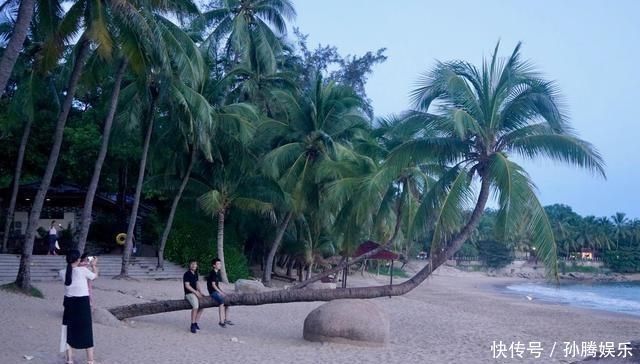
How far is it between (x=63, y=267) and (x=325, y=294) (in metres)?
13.5

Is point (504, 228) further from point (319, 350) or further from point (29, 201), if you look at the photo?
point (29, 201)

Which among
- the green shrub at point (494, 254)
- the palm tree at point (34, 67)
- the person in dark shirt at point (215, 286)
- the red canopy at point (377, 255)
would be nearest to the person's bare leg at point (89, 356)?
the person in dark shirt at point (215, 286)

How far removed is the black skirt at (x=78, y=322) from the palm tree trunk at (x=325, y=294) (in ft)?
12.9

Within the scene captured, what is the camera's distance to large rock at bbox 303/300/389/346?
37.4 ft

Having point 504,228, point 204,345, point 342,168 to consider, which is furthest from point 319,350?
point 342,168

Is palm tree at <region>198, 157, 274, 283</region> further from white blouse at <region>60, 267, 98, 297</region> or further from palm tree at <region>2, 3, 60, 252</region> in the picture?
white blouse at <region>60, 267, 98, 297</region>

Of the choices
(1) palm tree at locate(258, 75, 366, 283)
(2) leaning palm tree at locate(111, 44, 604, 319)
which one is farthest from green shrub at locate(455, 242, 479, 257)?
(2) leaning palm tree at locate(111, 44, 604, 319)

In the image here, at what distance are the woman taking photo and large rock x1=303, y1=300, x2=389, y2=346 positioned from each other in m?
4.83

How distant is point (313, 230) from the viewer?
101 ft

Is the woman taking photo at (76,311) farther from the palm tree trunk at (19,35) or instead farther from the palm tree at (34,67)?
the palm tree at (34,67)

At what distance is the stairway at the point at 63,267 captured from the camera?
63.5 feet

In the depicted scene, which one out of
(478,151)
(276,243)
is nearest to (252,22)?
(276,243)

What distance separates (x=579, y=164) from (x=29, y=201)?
87.5 ft

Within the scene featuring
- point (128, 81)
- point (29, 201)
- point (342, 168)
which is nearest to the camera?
point (342, 168)
